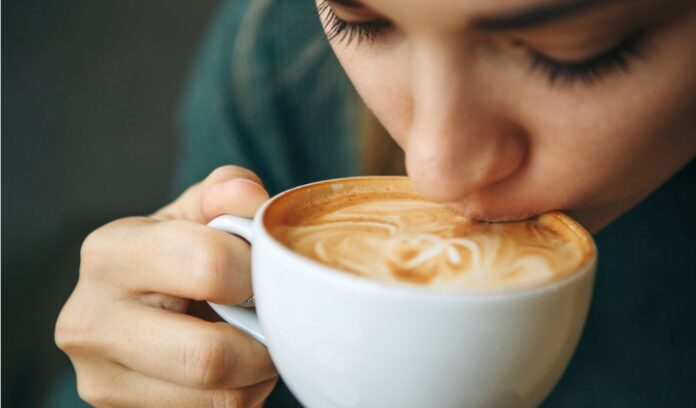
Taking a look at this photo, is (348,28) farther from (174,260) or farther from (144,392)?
(144,392)

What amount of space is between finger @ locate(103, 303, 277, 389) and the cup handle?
0.01 meters

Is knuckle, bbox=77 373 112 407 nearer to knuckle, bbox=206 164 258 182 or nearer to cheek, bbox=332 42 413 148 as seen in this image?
knuckle, bbox=206 164 258 182

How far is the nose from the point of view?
432 mm

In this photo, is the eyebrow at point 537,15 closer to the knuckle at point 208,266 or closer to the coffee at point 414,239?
the coffee at point 414,239

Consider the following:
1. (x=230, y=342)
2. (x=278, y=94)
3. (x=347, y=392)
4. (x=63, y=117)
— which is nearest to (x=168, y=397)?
(x=230, y=342)

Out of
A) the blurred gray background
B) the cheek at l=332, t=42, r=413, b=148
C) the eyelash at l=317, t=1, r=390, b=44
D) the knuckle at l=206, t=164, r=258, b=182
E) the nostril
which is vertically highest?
the eyelash at l=317, t=1, r=390, b=44

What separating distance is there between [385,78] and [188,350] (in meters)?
0.29

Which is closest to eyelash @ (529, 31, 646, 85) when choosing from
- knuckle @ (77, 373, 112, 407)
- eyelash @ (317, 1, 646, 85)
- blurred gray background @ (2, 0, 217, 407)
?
eyelash @ (317, 1, 646, 85)

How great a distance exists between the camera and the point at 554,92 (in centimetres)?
45

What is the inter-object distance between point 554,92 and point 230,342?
340 millimetres

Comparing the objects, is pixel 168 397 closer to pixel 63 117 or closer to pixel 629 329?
pixel 629 329

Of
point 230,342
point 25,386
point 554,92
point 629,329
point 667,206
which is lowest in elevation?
point 25,386

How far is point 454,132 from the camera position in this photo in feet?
1.47

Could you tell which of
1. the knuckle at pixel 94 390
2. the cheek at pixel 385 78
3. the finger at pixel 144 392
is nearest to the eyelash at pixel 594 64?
the cheek at pixel 385 78
